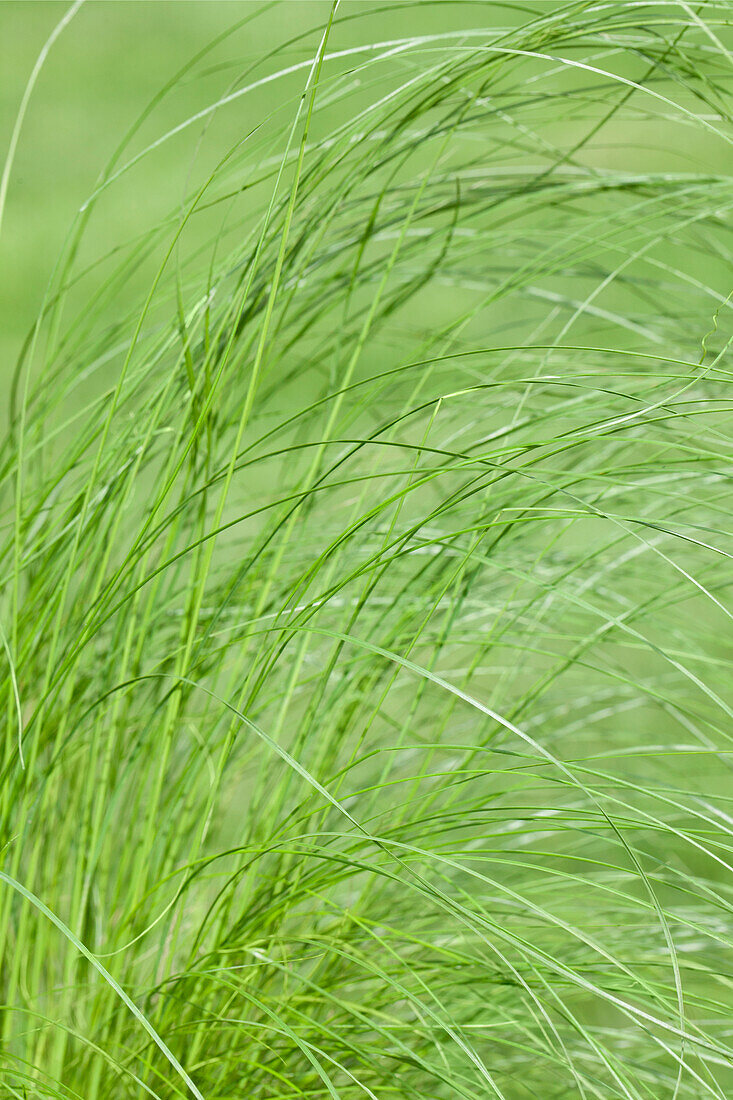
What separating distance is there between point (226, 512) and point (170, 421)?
0.67 meters

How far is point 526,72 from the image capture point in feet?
7.06

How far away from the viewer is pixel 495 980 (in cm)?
46

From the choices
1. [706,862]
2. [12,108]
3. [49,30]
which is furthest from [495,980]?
[49,30]

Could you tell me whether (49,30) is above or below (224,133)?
above

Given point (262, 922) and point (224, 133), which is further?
point (224, 133)

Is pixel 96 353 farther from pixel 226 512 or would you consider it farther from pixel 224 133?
pixel 224 133

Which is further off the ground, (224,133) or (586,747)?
(224,133)

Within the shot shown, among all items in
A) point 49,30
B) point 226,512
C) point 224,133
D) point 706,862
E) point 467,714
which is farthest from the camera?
point 49,30

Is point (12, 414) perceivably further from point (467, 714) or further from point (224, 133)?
point (224, 133)

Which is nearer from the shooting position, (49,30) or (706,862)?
(706,862)

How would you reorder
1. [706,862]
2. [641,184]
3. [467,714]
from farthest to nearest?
[467,714] → [706,862] → [641,184]

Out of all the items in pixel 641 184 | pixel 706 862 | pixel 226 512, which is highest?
pixel 641 184

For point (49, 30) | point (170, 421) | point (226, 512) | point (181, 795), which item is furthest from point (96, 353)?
point (49, 30)

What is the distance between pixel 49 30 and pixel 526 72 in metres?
1.00
